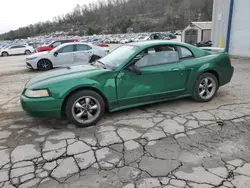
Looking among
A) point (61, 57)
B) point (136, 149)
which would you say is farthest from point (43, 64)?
point (136, 149)

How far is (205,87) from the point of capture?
4695mm

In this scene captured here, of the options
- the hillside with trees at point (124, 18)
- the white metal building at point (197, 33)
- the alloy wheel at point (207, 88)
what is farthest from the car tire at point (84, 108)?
the hillside with trees at point (124, 18)

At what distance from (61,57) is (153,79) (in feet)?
24.6

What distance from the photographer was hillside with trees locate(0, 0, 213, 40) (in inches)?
3501

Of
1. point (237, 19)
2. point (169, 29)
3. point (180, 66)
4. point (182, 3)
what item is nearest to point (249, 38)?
point (237, 19)

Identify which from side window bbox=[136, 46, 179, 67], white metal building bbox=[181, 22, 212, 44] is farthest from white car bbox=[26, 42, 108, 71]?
white metal building bbox=[181, 22, 212, 44]

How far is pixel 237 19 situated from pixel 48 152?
1315 cm

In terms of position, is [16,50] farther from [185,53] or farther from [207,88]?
[207,88]

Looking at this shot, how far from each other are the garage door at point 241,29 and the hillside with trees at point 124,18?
223 feet

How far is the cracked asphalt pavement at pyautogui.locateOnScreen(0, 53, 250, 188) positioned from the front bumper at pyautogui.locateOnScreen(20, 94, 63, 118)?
355 mm

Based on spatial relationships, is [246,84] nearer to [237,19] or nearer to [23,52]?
[237,19]

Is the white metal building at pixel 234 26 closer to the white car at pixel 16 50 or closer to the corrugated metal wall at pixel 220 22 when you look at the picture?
the corrugated metal wall at pixel 220 22

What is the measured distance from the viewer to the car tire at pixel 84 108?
3.59m

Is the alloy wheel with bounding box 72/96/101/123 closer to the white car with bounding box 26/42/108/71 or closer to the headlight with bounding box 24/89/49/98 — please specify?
the headlight with bounding box 24/89/49/98
